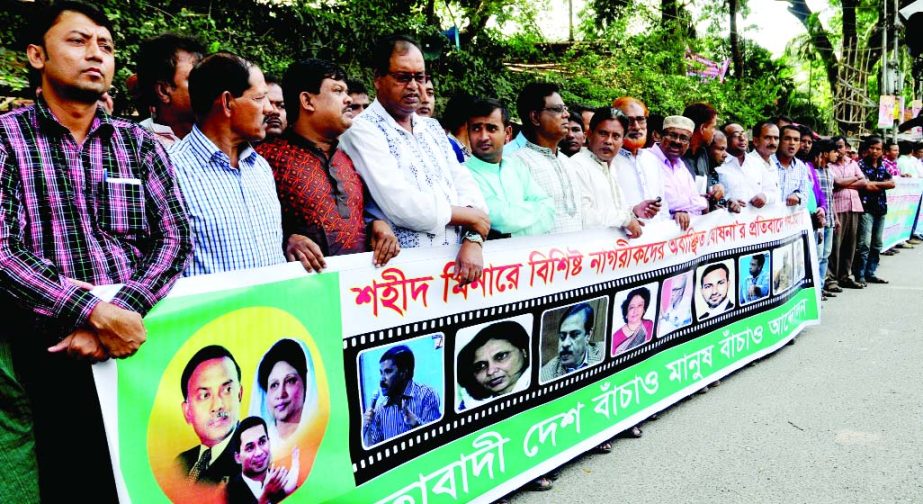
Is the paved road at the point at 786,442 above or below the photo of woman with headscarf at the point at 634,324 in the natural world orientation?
below

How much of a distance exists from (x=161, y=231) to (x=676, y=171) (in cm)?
409

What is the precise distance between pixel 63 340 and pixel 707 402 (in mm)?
3660

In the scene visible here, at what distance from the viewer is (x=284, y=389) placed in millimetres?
2240

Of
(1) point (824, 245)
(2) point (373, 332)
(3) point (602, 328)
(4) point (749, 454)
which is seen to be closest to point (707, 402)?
(4) point (749, 454)

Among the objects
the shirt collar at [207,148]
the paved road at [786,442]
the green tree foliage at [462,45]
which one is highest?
the green tree foliage at [462,45]

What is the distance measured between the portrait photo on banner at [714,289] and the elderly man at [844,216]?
170 inches

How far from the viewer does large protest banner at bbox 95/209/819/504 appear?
1990mm

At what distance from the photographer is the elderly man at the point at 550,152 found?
3.76 m

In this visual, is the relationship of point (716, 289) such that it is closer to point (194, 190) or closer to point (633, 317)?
point (633, 317)

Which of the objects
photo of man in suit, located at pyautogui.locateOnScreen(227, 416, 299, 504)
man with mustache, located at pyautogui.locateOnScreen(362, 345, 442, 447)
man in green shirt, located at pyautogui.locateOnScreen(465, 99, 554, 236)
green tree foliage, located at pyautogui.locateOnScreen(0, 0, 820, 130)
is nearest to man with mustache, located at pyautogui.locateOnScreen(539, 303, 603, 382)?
man in green shirt, located at pyautogui.locateOnScreen(465, 99, 554, 236)

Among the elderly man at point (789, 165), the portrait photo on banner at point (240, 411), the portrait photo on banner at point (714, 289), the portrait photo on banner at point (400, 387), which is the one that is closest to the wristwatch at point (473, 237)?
the portrait photo on banner at point (400, 387)

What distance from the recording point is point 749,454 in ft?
11.4

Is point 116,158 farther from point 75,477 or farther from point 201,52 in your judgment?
point 201,52

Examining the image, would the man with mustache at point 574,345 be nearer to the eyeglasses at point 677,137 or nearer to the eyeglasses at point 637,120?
the eyeglasses at point 637,120
